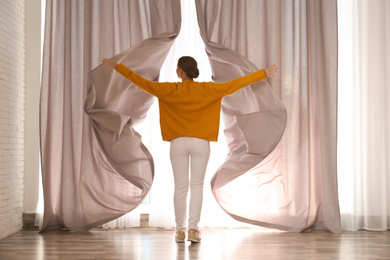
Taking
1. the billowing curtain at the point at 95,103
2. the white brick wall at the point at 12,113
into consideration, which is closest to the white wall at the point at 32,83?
the white brick wall at the point at 12,113

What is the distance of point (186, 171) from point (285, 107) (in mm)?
974

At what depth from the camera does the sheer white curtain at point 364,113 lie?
4.00 meters

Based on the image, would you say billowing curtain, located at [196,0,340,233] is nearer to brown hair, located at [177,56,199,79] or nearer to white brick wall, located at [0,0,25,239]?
brown hair, located at [177,56,199,79]

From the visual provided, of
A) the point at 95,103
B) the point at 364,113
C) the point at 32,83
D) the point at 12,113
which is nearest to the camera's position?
the point at 95,103

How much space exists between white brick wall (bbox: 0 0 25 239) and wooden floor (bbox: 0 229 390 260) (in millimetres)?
233

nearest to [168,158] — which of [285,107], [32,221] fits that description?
[285,107]

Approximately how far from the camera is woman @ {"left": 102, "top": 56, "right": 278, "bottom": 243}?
134 inches

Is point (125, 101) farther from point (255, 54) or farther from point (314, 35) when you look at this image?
point (314, 35)

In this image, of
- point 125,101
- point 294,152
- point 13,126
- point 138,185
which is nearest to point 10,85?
point 13,126

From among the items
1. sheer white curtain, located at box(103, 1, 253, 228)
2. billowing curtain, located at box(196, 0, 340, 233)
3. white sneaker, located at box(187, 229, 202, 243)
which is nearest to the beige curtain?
billowing curtain, located at box(196, 0, 340, 233)

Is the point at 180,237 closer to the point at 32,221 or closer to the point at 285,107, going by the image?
the point at 285,107

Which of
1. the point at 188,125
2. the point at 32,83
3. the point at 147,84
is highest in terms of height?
the point at 32,83

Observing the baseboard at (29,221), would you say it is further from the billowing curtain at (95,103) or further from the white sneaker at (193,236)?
the white sneaker at (193,236)

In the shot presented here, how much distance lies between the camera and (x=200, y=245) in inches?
131
